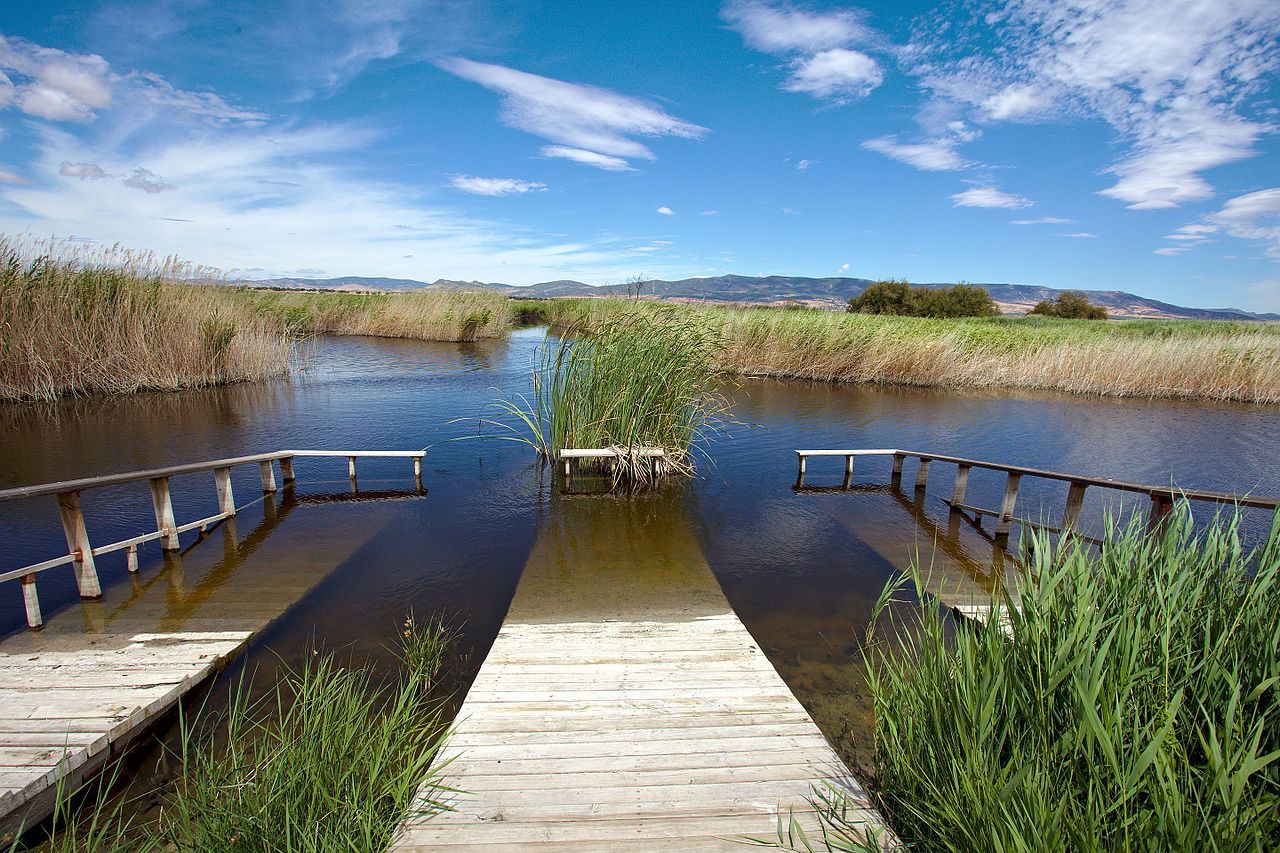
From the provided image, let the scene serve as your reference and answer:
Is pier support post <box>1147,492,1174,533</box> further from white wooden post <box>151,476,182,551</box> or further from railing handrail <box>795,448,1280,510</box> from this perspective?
white wooden post <box>151,476,182,551</box>

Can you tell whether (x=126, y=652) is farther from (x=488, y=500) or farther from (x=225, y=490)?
(x=488, y=500)

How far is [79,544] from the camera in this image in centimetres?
494

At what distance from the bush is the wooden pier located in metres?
41.3

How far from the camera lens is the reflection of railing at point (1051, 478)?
5031 mm

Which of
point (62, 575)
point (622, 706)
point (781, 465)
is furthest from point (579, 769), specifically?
point (781, 465)

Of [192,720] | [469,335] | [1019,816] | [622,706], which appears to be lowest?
[192,720]

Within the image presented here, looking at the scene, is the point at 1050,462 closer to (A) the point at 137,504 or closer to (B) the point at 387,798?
(B) the point at 387,798

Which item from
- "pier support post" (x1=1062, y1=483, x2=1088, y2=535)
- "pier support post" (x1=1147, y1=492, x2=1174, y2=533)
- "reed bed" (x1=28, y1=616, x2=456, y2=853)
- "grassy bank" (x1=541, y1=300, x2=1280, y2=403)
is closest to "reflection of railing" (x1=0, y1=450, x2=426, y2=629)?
"reed bed" (x1=28, y1=616, x2=456, y2=853)

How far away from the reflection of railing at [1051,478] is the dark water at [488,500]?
1.10ft

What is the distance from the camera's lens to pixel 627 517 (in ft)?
25.1

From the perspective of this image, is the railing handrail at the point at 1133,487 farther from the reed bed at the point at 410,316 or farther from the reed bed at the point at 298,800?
the reed bed at the point at 410,316

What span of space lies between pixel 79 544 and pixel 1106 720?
23.3 ft

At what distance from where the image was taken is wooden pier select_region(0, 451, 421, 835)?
118 inches

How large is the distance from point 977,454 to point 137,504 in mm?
13392
